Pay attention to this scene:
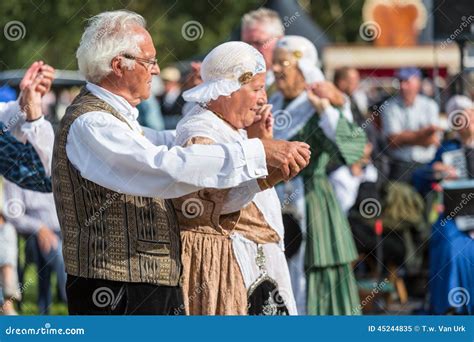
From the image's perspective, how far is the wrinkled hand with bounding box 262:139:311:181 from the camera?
4957 mm

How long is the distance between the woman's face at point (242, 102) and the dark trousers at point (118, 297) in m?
0.69

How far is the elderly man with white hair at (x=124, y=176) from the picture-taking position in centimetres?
488

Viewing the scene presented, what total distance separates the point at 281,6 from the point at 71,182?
8.28m

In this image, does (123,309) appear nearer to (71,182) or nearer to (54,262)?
(71,182)

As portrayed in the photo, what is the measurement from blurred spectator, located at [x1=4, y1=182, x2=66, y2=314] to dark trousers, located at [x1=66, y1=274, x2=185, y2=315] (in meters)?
3.63

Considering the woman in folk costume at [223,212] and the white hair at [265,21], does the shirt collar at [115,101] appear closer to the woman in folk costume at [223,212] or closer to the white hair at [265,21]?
the woman in folk costume at [223,212]

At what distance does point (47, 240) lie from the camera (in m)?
9.23

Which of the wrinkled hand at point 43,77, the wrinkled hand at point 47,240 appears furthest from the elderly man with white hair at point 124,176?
the wrinkled hand at point 47,240

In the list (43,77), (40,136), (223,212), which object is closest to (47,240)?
(40,136)

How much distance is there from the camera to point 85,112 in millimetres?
4984

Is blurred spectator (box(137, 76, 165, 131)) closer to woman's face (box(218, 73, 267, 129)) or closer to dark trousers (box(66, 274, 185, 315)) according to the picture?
woman's face (box(218, 73, 267, 129))

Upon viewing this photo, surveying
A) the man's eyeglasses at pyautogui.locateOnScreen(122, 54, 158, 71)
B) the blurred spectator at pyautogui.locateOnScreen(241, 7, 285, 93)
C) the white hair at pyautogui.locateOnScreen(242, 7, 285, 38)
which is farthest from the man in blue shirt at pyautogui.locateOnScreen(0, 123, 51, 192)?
the white hair at pyautogui.locateOnScreen(242, 7, 285, 38)

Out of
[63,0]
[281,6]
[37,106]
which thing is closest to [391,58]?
[281,6]

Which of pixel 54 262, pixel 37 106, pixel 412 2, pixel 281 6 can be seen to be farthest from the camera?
pixel 412 2
